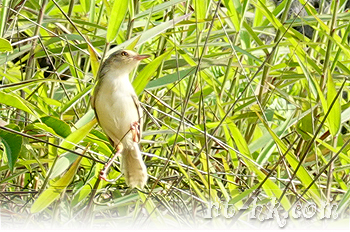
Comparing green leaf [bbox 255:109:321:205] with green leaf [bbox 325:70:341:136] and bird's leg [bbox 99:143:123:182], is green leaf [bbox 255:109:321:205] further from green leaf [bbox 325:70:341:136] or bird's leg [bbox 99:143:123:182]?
bird's leg [bbox 99:143:123:182]

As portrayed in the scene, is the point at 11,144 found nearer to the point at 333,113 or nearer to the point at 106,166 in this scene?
the point at 106,166

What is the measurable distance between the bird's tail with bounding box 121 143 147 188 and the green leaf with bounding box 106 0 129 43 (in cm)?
16

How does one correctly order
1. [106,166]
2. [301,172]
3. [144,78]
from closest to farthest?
[106,166], [144,78], [301,172]

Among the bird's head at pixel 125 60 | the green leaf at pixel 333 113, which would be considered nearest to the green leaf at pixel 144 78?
the bird's head at pixel 125 60

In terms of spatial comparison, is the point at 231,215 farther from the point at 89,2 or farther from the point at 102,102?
the point at 89,2

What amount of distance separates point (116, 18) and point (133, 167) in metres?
0.21

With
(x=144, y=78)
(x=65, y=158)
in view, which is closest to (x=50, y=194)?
(x=65, y=158)

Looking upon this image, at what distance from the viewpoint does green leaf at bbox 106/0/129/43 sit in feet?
2.02

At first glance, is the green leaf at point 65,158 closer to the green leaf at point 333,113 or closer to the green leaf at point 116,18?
the green leaf at point 116,18

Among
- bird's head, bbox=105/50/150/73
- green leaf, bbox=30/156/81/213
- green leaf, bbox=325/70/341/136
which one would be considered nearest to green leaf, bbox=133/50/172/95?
bird's head, bbox=105/50/150/73

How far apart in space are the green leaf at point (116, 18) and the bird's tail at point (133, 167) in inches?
6.2

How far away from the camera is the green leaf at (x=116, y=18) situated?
2.02ft

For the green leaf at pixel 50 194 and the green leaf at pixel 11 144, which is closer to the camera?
the green leaf at pixel 50 194

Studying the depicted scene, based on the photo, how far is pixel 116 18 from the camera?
63 centimetres
